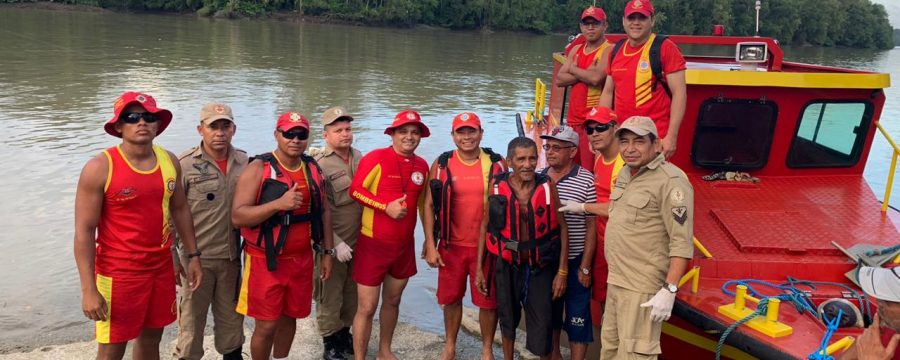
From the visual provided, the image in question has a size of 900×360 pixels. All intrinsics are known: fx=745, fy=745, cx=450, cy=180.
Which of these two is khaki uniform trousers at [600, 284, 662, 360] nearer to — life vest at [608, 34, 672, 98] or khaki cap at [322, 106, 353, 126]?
life vest at [608, 34, 672, 98]

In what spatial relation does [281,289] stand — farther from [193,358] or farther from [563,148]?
[563,148]

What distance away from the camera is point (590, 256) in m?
4.62

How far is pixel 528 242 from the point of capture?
4.50 m

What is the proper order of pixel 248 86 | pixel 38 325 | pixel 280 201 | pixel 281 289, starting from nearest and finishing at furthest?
pixel 280 201, pixel 281 289, pixel 38 325, pixel 248 86

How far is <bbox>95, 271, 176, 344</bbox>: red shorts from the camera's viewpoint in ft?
12.7

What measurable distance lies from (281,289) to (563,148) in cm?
193

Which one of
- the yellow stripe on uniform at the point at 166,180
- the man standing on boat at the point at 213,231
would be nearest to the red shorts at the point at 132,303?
the yellow stripe on uniform at the point at 166,180

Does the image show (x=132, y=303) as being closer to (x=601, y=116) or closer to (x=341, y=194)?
(x=341, y=194)

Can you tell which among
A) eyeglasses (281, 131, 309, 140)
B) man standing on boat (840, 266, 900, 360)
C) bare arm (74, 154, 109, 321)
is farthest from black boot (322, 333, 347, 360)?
man standing on boat (840, 266, 900, 360)

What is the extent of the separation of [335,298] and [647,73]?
106 inches

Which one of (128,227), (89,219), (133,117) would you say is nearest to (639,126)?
(133,117)

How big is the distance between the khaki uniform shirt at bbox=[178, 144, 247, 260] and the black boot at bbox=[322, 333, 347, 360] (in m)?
1.19

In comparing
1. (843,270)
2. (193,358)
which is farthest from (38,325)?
(843,270)

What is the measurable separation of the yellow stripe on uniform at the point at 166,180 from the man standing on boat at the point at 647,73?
2.98 m
